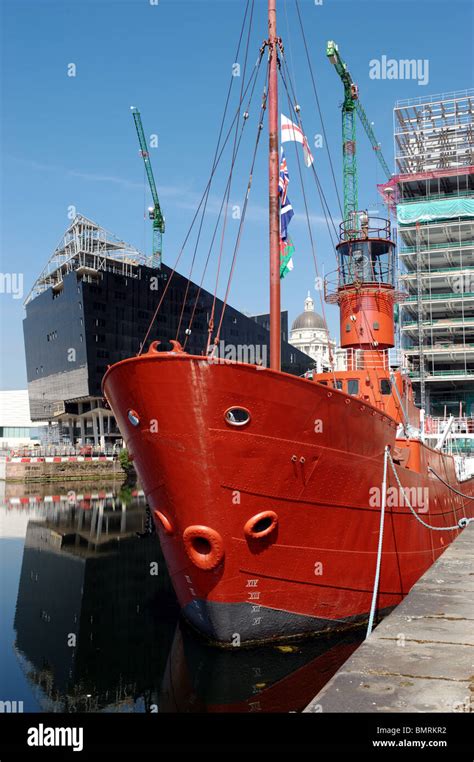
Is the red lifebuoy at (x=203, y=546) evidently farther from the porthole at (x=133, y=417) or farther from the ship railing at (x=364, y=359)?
the ship railing at (x=364, y=359)

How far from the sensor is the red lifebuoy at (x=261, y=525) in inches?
446

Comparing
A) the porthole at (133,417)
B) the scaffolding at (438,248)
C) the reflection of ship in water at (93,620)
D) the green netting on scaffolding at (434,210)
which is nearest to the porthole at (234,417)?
the porthole at (133,417)

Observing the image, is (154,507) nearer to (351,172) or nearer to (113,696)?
(113,696)

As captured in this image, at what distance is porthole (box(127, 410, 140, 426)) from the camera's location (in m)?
11.9

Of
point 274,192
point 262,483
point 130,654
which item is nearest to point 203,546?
point 262,483

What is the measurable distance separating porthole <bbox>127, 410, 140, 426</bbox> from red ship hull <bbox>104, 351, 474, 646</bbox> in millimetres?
45

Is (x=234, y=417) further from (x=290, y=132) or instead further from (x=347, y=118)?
(x=347, y=118)

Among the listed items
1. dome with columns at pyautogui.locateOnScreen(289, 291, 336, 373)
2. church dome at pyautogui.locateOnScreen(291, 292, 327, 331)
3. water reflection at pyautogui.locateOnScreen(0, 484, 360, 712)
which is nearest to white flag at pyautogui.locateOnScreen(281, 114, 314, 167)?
water reflection at pyautogui.locateOnScreen(0, 484, 360, 712)

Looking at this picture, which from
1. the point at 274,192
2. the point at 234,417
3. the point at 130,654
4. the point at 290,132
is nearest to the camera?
the point at 234,417

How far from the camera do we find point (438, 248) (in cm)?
5950

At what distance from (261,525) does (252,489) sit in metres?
0.77

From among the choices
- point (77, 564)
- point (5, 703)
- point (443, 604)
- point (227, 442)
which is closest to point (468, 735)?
point (443, 604)

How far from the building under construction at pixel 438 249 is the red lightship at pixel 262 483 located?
44.5 meters

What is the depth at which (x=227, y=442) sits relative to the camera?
1115cm
